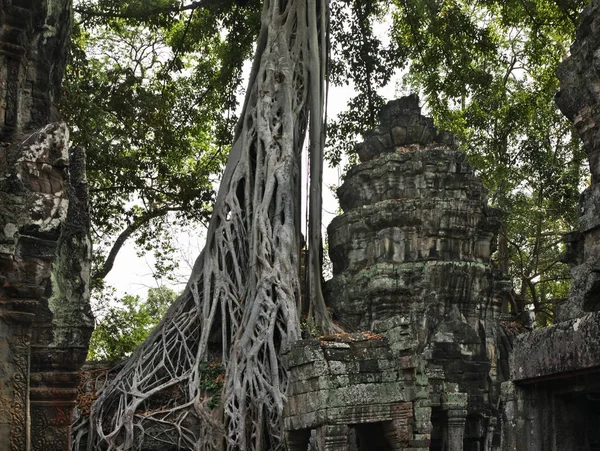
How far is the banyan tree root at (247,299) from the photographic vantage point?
911 centimetres

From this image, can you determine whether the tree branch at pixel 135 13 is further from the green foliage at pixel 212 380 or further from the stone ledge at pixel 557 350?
the stone ledge at pixel 557 350

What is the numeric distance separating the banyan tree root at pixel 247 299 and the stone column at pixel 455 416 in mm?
1569

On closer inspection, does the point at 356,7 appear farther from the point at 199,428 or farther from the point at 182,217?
the point at 199,428

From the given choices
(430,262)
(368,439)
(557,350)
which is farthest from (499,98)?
(557,350)

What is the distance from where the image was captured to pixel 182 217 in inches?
602

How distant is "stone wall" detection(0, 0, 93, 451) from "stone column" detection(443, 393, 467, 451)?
5.15m

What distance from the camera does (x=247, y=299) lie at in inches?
392

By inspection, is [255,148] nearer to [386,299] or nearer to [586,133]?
[386,299]

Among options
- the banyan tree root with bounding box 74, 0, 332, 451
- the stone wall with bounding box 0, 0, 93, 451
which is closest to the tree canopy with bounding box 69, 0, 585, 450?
the banyan tree root with bounding box 74, 0, 332, 451

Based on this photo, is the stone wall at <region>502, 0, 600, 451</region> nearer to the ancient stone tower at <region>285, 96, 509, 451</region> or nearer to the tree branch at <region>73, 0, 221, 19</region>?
the ancient stone tower at <region>285, 96, 509, 451</region>

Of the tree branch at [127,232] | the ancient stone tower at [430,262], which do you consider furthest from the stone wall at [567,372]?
the tree branch at [127,232]

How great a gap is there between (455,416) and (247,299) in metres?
2.49

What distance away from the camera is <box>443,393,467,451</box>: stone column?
888 centimetres

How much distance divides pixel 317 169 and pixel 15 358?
312 inches
